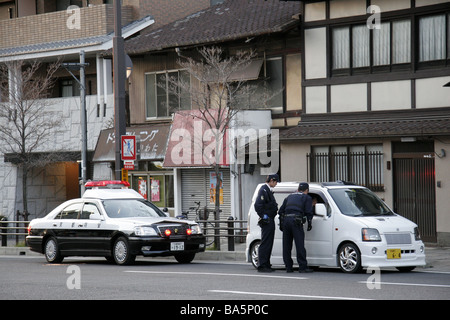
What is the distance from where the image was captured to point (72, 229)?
67.1 feet

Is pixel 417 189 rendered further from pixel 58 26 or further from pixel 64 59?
pixel 58 26

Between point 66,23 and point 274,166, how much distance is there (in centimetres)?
1153

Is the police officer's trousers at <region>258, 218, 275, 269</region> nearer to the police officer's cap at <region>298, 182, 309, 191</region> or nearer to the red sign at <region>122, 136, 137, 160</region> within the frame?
the police officer's cap at <region>298, 182, 309, 191</region>

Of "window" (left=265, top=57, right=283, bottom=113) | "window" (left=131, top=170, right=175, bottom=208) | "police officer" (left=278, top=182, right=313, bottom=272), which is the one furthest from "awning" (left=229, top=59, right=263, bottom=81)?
"police officer" (left=278, top=182, right=313, bottom=272)

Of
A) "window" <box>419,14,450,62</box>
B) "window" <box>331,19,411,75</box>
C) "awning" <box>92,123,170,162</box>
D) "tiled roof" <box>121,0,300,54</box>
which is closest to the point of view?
"window" <box>419,14,450,62</box>

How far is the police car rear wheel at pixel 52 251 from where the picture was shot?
68.5 ft

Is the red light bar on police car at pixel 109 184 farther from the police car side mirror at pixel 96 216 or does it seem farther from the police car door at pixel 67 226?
the police car side mirror at pixel 96 216

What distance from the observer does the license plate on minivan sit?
1608cm

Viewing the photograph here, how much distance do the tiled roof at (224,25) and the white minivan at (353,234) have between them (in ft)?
31.3

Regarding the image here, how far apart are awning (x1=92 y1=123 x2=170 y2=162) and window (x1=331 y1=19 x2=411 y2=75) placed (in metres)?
7.51

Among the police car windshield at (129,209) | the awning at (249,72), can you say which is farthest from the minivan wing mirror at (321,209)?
the awning at (249,72)

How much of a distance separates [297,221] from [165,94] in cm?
1560

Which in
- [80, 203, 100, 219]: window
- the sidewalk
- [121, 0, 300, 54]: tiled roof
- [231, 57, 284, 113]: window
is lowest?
the sidewalk
